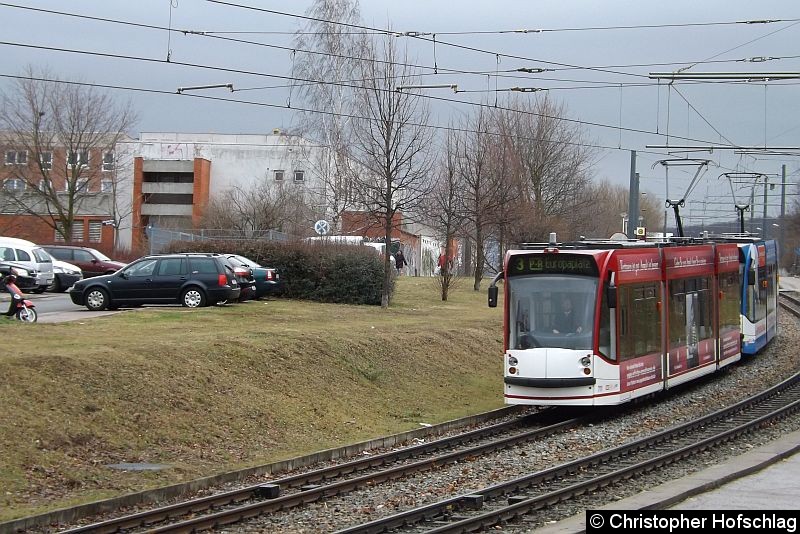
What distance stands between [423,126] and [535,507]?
25.1 m

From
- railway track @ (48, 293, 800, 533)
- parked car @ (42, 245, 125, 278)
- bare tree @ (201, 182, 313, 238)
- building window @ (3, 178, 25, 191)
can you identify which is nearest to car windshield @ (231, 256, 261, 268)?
parked car @ (42, 245, 125, 278)

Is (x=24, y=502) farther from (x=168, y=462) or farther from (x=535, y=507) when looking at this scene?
(x=535, y=507)

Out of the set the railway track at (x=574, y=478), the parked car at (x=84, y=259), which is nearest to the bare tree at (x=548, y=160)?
the parked car at (x=84, y=259)

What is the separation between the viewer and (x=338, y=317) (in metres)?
29.6

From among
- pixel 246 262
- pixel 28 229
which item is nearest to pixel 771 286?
pixel 246 262

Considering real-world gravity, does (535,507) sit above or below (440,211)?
below

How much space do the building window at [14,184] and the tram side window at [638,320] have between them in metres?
47.0

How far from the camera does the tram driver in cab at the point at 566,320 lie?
18.6 m

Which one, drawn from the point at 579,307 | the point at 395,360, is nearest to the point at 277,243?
the point at 395,360

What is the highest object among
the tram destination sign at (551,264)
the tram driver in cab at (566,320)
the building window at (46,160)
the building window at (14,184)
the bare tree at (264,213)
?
the building window at (46,160)

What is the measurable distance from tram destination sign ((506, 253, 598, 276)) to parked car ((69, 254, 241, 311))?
11.9m

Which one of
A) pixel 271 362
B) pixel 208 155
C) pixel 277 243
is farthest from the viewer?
pixel 208 155

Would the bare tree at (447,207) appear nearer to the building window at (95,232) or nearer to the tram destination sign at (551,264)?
the tram destination sign at (551,264)

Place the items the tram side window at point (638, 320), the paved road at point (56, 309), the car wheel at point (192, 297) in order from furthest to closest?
1. the car wheel at point (192, 297)
2. the paved road at point (56, 309)
3. the tram side window at point (638, 320)
